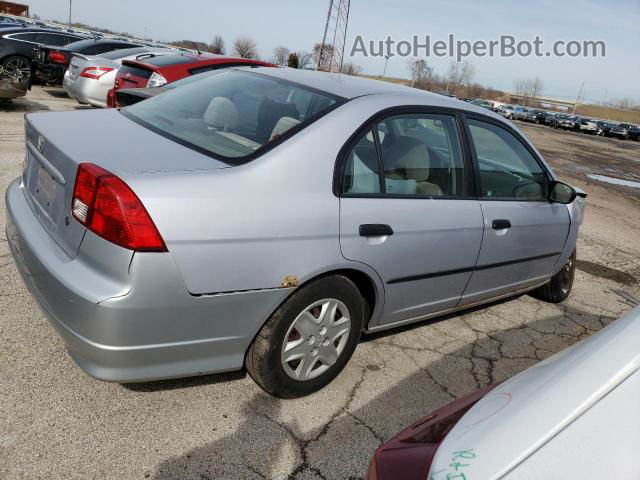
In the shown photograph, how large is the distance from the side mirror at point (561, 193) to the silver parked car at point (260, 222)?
14.5 inches

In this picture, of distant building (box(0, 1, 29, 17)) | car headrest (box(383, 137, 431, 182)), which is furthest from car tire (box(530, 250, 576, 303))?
distant building (box(0, 1, 29, 17))

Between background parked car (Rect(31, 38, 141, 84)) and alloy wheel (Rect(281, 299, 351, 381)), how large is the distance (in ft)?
39.9

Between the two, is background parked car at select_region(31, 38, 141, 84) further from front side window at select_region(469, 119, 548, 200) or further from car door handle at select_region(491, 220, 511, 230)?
car door handle at select_region(491, 220, 511, 230)

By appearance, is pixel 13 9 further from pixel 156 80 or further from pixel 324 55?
pixel 156 80

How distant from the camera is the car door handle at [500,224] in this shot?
344 cm

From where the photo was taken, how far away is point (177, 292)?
2.17m

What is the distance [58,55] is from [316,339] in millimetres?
13065

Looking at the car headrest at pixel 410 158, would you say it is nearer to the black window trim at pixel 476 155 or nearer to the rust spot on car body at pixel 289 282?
the black window trim at pixel 476 155

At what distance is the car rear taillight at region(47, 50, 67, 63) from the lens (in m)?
13.0

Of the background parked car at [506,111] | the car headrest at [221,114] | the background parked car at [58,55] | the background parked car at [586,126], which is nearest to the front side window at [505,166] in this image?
the car headrest at [221,114]

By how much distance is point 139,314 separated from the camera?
7.01 ft

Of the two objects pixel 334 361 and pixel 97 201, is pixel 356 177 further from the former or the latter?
pixel 97 201

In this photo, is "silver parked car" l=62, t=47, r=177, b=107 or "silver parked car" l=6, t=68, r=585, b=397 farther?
"silver parked car" l=62, t=47, r=177, b=107

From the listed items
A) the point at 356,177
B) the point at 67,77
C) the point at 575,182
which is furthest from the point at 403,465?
the point at 575,182
